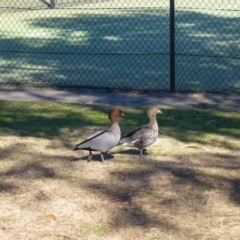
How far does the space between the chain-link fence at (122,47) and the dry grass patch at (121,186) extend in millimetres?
3063

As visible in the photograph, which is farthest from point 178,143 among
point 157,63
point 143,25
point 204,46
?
point 143,25

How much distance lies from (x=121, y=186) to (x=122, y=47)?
9.79m

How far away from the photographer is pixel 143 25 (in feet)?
66.7

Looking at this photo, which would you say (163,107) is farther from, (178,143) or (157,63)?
(157,63)

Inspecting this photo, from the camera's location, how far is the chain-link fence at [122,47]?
40.8 ft

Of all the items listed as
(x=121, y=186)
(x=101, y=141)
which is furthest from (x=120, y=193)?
(x=101, y=141)

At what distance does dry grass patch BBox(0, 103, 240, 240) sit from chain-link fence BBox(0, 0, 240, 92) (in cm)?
306

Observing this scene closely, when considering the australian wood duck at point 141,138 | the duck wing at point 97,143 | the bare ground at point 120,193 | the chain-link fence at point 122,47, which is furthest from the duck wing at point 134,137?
the chain-link fence at point 122,47

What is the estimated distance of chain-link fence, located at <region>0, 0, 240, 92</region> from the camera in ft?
40.8

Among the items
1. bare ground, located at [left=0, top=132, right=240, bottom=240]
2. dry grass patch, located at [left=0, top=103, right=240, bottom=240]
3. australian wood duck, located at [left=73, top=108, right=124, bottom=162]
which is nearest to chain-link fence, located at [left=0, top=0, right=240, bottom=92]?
dry grass patch, located at [left=0, top=103, right=240, bottom=240]

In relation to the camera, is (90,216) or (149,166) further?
(149,166)

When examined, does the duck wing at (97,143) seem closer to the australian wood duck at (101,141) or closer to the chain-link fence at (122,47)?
the australian wood duck at (101,141)

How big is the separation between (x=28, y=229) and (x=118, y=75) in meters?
7.49

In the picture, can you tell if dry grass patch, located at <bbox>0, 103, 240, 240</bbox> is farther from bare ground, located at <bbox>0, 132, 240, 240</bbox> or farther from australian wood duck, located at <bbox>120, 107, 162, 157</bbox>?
australian wood duck, located at <bbox>120, 107, 162, 157</bbox>
